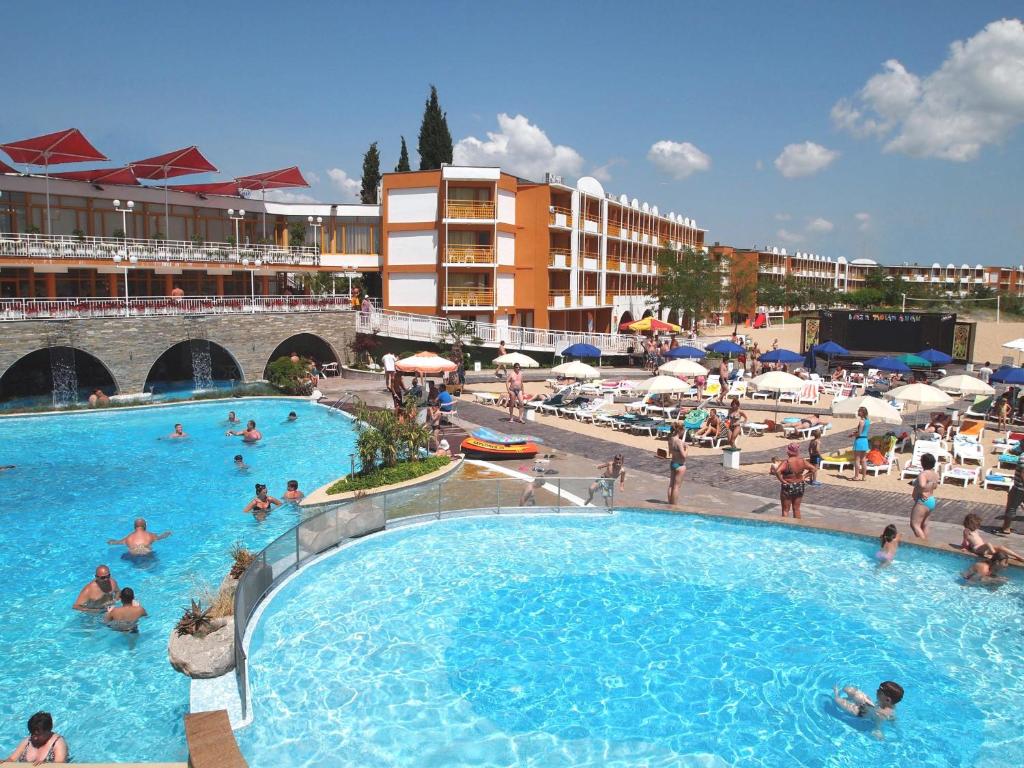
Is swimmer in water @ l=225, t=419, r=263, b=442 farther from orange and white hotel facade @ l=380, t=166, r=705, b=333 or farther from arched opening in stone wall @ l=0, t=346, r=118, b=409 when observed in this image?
orange and white hotel facade @ l=380, t=166, r=705, b=333

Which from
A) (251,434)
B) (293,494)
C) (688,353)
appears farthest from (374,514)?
(688,353)

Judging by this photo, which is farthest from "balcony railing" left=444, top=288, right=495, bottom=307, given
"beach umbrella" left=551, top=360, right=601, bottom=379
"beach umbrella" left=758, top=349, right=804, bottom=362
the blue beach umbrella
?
"beach umbrella" left=758, top=349, right=804, bottom=362

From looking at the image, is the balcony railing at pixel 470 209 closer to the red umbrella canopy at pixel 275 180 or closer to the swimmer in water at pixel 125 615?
the red umbrella canopy at pixel 275 180

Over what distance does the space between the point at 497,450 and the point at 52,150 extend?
23.5 metres

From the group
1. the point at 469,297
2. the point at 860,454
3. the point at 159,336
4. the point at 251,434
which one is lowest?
the point at 251,434

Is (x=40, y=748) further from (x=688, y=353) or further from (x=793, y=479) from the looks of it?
(x=688, y=353)

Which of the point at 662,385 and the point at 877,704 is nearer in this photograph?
the point at 877,704

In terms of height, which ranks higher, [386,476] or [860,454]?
[860,454]

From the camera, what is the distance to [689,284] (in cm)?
4962

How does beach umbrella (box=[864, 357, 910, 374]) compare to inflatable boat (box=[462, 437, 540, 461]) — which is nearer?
inflatable boat (box=[462, 437, 540, 461])

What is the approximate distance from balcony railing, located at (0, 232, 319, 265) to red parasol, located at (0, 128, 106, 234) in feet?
6.67

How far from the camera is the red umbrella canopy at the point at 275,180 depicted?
3778cm

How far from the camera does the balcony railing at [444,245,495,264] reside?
3753 cm

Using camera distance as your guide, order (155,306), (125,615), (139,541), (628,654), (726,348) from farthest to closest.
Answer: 1. (726,348)
2. (155,306)
3. (139,541)
4. (125,615)
5. (628,654)
